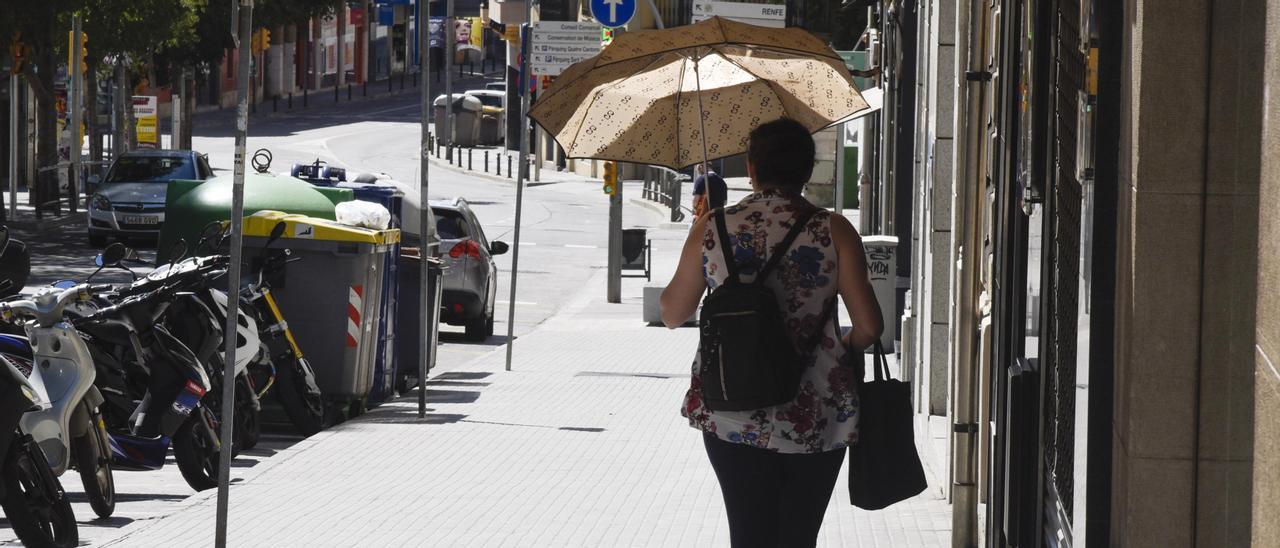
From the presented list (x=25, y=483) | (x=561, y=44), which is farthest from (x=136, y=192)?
(x=25, y=483)

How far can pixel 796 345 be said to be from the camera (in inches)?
194

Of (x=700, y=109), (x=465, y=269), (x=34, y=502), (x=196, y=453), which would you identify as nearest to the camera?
(x=700, y=109)

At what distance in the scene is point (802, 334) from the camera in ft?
16.2

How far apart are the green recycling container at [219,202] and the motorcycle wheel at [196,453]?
3.39 meters

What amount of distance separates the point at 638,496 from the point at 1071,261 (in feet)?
15.8

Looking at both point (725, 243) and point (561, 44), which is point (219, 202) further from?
point (725, 243)

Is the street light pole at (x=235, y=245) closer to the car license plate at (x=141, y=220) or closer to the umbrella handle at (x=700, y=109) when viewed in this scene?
the umbrella handle at (x=700, y=109)

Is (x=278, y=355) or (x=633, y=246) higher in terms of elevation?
(x=633, y=246)

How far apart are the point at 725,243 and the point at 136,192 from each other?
26.0 metres

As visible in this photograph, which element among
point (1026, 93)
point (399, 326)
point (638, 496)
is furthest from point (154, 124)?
point (1026, 93)

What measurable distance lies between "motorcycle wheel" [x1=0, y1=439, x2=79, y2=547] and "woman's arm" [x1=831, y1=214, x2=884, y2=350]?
3.93m

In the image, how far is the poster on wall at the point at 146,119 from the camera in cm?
4544

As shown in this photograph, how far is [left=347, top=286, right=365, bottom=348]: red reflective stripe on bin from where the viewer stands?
12094 mm

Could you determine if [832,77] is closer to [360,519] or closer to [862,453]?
[862,453]
